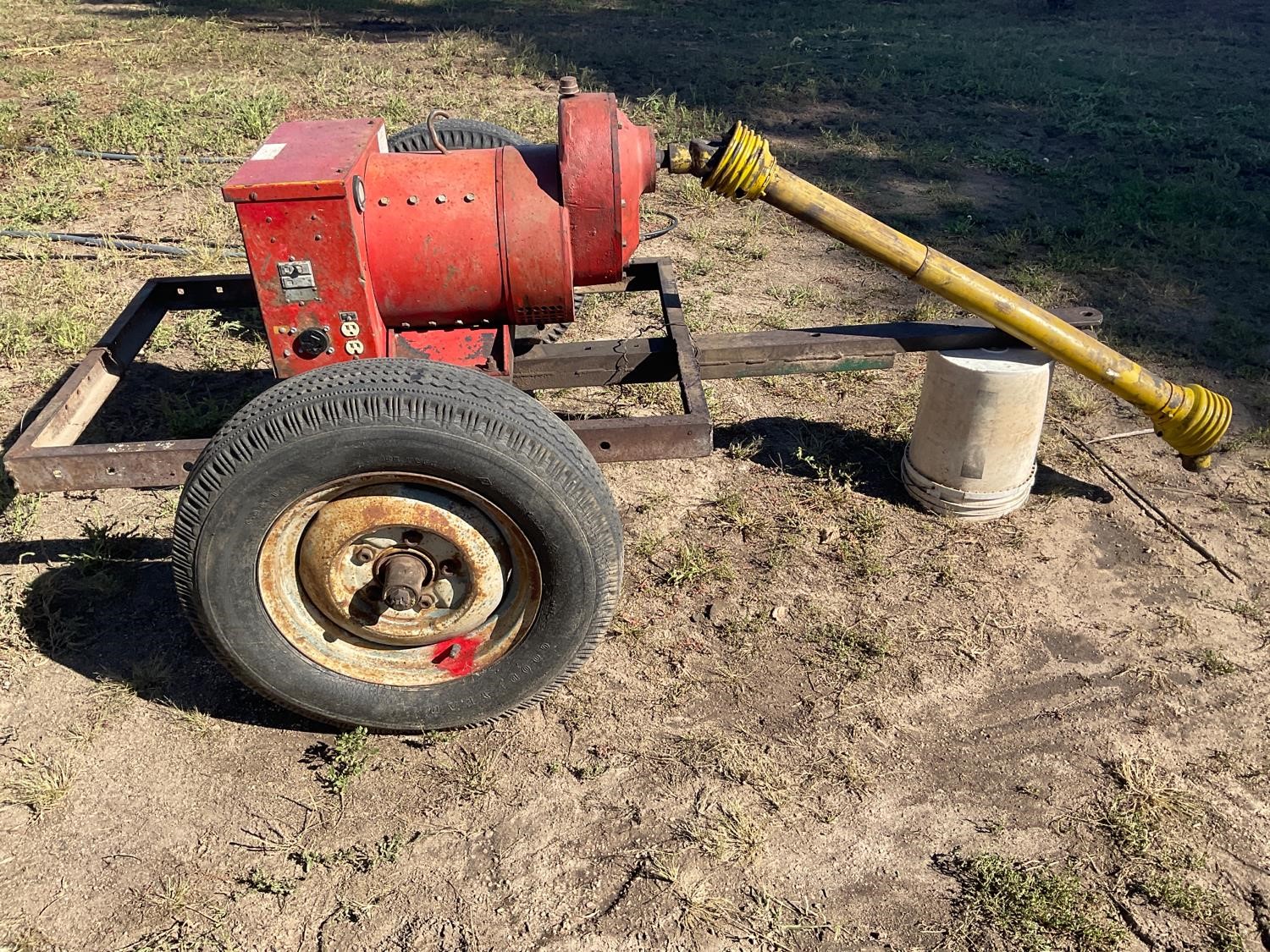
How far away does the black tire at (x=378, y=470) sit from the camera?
7.96 ft

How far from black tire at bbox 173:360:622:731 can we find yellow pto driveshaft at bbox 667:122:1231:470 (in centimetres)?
104

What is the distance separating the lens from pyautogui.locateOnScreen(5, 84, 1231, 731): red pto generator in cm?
247

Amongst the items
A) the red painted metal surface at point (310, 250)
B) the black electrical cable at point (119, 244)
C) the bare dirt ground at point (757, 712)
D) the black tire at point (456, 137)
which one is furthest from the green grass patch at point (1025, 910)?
the black electrical cable at point (119, 244)

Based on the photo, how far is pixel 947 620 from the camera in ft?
11.2

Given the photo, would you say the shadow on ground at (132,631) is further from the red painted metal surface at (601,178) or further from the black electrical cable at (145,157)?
the black electrical cable at (145,157)

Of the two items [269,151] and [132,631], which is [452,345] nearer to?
[269,151]

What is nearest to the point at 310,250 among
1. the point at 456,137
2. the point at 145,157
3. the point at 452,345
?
the point at 452,345

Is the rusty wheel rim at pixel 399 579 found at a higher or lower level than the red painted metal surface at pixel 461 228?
→ lower

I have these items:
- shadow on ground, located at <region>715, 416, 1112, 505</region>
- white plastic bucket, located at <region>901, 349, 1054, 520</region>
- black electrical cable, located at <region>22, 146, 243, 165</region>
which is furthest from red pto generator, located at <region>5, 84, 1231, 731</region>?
black electrical cable, located at <region>22, 146, 243, 165</region>

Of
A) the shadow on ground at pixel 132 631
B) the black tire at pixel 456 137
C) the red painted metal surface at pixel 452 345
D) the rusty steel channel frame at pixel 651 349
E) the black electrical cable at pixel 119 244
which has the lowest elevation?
the shadow on ground at pixel 132 631

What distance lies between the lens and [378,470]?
8.23ft

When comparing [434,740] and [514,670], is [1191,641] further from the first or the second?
[434,740]

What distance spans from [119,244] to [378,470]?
4342 mm

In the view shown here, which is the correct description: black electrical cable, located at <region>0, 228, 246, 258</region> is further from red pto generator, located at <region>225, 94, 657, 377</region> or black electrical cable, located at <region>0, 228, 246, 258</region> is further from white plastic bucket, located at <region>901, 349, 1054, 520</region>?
white plastic bucket, located at <region>901, 349, 1054, 520</region>
